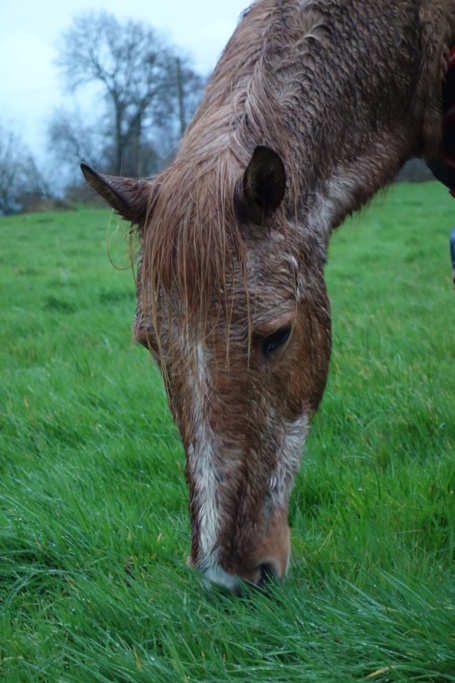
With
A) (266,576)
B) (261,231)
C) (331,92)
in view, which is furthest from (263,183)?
(266,576)

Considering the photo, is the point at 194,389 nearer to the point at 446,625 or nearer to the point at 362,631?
the point at 362,631

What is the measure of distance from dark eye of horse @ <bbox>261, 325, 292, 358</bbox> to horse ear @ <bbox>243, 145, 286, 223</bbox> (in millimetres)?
350

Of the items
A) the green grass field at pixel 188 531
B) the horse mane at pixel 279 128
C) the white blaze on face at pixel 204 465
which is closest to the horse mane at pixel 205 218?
the horse mane at pixel 279 128

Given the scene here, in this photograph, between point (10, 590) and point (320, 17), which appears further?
point (320, 17)

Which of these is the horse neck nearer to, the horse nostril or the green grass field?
the green grass field

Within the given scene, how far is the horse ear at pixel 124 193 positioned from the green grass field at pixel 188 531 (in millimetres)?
Answer: 436

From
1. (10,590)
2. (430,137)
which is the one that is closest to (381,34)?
(430,137)

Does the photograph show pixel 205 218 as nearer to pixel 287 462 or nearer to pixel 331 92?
pixel 287 462

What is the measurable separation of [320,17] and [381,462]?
1877mm

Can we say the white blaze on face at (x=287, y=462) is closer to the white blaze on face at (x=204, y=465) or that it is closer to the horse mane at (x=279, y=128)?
the white blaze on face at (x=204, y=465)

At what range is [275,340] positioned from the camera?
1.94 metres

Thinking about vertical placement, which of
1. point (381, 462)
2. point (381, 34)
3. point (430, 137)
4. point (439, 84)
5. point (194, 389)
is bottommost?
point (381, 462)

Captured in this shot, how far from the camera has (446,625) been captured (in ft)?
4.95

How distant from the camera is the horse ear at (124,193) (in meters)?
2.02
